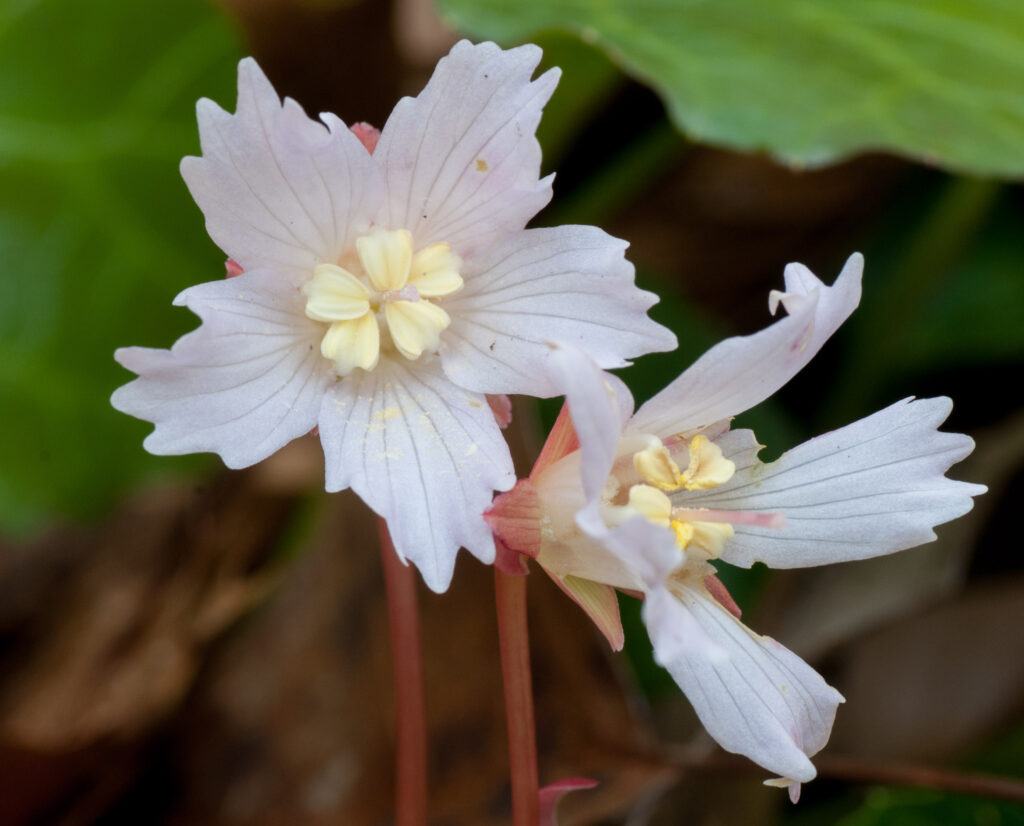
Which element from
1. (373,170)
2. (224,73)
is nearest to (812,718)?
(373,170)

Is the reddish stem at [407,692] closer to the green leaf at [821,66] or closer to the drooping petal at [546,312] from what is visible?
the drooping petal at [546,312]

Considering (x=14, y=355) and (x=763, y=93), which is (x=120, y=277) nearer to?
(x=14, y=355)

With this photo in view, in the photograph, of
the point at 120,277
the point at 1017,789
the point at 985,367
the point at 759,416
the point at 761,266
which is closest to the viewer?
the point at 1017,789

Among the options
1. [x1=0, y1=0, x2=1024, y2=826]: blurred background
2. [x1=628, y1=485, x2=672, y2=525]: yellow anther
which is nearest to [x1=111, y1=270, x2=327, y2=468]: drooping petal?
[x1=628, y1=485, x2=672, y2=525]: yellow anther

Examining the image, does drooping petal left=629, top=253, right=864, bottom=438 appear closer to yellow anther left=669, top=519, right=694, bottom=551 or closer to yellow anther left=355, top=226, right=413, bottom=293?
yellow anther left=669, top=519, right=694, bottom=551

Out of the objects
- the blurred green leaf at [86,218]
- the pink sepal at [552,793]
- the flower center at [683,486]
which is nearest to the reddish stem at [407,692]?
the pink sepal at [552,793]

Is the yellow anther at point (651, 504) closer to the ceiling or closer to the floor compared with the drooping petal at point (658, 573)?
closer to the floor
